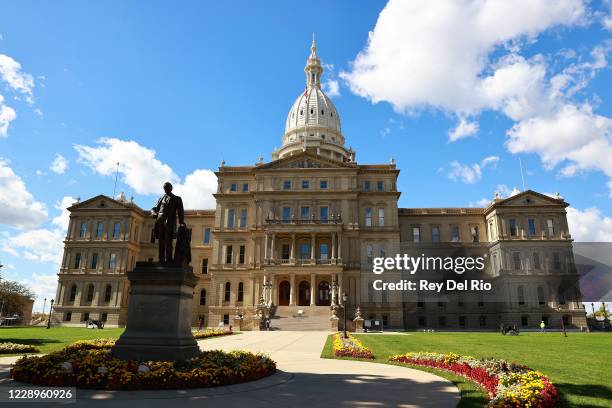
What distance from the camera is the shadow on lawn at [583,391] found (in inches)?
389

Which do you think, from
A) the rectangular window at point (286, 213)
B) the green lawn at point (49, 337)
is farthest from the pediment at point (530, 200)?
the green lawn at point (49, 337)

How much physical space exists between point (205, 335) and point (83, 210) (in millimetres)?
47802

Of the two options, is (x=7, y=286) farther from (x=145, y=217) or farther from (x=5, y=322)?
(x=145, y=217)

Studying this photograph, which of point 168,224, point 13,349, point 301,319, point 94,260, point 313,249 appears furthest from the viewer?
point 94,260

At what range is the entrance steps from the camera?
47281 mm

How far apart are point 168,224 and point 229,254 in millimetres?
50552

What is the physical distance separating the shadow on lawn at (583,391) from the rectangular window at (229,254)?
5444 centimetres

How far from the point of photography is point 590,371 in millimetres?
14992

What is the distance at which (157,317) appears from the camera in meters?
12.6

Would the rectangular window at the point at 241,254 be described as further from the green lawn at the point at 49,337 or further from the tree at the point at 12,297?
the tree at the point at 12,297

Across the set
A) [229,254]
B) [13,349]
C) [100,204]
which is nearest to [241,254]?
[229,254]

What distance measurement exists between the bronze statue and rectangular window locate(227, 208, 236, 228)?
1997 inches

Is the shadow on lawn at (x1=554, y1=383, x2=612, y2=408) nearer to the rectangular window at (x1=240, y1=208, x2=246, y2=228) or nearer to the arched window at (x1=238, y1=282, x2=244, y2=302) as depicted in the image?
the arched window at (x1=238, y1=282, x2=244, y2=302)

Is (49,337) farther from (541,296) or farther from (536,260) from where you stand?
(536,260)
